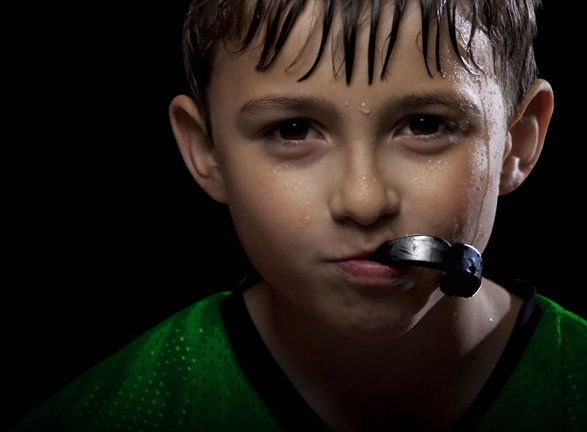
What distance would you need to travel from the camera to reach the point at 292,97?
1.53m

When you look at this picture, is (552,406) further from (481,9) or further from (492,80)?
(481,9)

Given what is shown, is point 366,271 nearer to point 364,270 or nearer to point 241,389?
point 364,270

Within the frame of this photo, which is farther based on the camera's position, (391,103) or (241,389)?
(241,389)

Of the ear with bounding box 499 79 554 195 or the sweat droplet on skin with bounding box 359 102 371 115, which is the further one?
the ear with bounding box 499 79 554 195

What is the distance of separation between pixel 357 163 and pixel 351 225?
10cm

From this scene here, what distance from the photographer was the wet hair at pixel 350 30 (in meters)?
1.48

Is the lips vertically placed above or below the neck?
above

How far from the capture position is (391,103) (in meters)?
1.50

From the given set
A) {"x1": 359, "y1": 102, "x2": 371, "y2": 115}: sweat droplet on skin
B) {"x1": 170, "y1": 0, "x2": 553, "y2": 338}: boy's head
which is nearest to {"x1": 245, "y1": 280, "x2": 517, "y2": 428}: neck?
{"x1": 170, "y1": 0, "x2": 553, "y2": 338}: boy's head

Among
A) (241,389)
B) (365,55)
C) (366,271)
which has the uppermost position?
(365,55)

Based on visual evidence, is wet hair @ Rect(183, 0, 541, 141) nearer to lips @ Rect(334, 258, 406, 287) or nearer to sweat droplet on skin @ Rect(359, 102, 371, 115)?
sweat droplet on skin @ Rect(359, 102, 371, 115)

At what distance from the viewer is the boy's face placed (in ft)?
4.90

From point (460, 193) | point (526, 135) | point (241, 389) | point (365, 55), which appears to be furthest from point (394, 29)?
point (241, 389)

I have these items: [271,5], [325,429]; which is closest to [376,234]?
[271,5]
